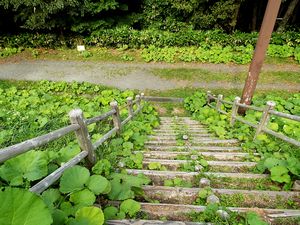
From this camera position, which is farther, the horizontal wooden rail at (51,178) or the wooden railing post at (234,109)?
the wooden railing post at (234,109)

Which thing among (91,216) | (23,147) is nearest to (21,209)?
(91,216)

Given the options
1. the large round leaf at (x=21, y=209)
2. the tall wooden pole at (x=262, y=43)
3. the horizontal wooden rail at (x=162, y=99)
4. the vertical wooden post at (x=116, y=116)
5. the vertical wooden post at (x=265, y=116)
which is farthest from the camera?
the horizontal wooden rail at (x=162, y=99)

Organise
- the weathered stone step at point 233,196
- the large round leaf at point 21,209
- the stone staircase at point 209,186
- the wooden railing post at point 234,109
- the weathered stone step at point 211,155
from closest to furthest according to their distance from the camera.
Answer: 1. the large round leaf at point 21,209
2. the stone staircase at point 209,186
3. the weathered stone step at point 233,196
4. the weathered stone step at point 211,155
5. the wooden railing post at point 234,109

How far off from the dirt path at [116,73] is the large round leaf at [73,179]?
28.6 feet

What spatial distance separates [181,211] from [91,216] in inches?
39.5

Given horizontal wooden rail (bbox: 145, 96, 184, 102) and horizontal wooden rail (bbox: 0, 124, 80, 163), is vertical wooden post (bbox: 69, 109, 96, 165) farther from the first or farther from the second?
horizontal wooden rail (bbox: 145, 96, 184, 102)

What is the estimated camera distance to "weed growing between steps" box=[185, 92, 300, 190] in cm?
318

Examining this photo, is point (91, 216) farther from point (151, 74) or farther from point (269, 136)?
point (151, 74)

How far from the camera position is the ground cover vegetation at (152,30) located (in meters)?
12.3

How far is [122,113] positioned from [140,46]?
694cm

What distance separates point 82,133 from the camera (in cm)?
296

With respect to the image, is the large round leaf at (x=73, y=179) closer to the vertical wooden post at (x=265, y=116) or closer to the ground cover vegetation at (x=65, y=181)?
the ground cover vegetation at (x=65, y=181)

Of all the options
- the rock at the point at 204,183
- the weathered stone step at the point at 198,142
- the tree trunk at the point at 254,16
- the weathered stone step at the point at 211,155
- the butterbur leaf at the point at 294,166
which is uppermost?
the tree trunk at the point at 254,16

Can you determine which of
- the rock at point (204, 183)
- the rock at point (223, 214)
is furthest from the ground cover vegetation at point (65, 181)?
the rock at point (223, 214)
